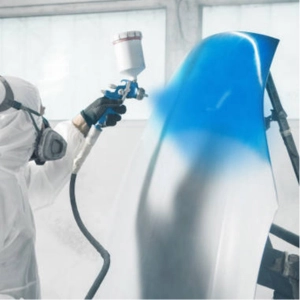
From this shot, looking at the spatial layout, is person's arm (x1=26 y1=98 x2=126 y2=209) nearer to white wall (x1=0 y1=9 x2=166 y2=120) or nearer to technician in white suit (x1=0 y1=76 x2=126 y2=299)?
technician in white suit (x1=0 y1=76 x2=126 y2=299)

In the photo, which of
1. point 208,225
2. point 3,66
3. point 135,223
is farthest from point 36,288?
point 3,66

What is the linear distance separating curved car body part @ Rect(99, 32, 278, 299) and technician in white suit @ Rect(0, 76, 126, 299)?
0.32 metres

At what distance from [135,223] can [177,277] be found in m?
0.16

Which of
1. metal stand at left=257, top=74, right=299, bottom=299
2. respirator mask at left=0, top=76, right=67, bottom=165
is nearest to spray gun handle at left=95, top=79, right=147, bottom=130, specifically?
respirator mask at left=0, top=76, right=67, bottom=165

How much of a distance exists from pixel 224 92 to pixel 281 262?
0.37m

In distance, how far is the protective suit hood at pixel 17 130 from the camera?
4.69 feet

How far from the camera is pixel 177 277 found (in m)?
1.09

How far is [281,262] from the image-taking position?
1159 mm

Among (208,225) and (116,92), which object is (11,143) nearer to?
(116,92)

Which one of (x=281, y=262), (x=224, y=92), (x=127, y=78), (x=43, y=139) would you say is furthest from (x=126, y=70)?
(x=281, y=262)

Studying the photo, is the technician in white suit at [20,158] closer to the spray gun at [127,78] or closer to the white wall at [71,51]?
the spray gun at [127,78]

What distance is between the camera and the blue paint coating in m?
1.06

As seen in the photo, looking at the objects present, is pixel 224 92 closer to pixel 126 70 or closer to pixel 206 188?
pixel 206 188

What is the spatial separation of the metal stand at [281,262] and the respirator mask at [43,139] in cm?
58
